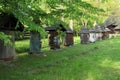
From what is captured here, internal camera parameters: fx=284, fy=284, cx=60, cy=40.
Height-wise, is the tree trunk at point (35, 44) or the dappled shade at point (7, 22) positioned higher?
the dappled shade at point (7, 22)

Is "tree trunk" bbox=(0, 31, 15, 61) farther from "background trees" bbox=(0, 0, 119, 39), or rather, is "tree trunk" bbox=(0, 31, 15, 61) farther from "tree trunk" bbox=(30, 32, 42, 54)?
"background trees" bbox=(0, 0, 119, 39)

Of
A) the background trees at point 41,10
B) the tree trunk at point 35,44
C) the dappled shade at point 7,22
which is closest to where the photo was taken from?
the background trees at point 41,10

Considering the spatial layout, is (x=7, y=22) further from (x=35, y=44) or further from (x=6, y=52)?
(x=35, y=44)

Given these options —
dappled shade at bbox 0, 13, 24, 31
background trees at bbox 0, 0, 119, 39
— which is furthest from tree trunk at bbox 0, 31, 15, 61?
background trees at bbox 0, 0, 119, 39

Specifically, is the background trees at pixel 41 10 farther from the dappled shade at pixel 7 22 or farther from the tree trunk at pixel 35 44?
the tree trunk at pixel 35 44

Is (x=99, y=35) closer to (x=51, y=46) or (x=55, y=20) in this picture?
(x=51, y=46)

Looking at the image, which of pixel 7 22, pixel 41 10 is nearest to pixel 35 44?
pixel 7 22

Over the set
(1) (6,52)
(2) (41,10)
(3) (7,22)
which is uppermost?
(2) (41,10)

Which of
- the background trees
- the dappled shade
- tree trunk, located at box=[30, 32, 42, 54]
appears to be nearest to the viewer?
the background trees

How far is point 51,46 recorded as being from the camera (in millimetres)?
33375

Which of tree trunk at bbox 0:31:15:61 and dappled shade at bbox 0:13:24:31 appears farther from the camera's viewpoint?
tree trunk at bbox 0:31:15:61

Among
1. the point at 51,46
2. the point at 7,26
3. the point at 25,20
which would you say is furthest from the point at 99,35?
the point at 25,20

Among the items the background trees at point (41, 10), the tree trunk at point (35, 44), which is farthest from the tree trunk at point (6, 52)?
the background trees at point (41, 10)

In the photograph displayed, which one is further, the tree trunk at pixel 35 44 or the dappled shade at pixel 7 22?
the tree trunk at pixel 35 44
